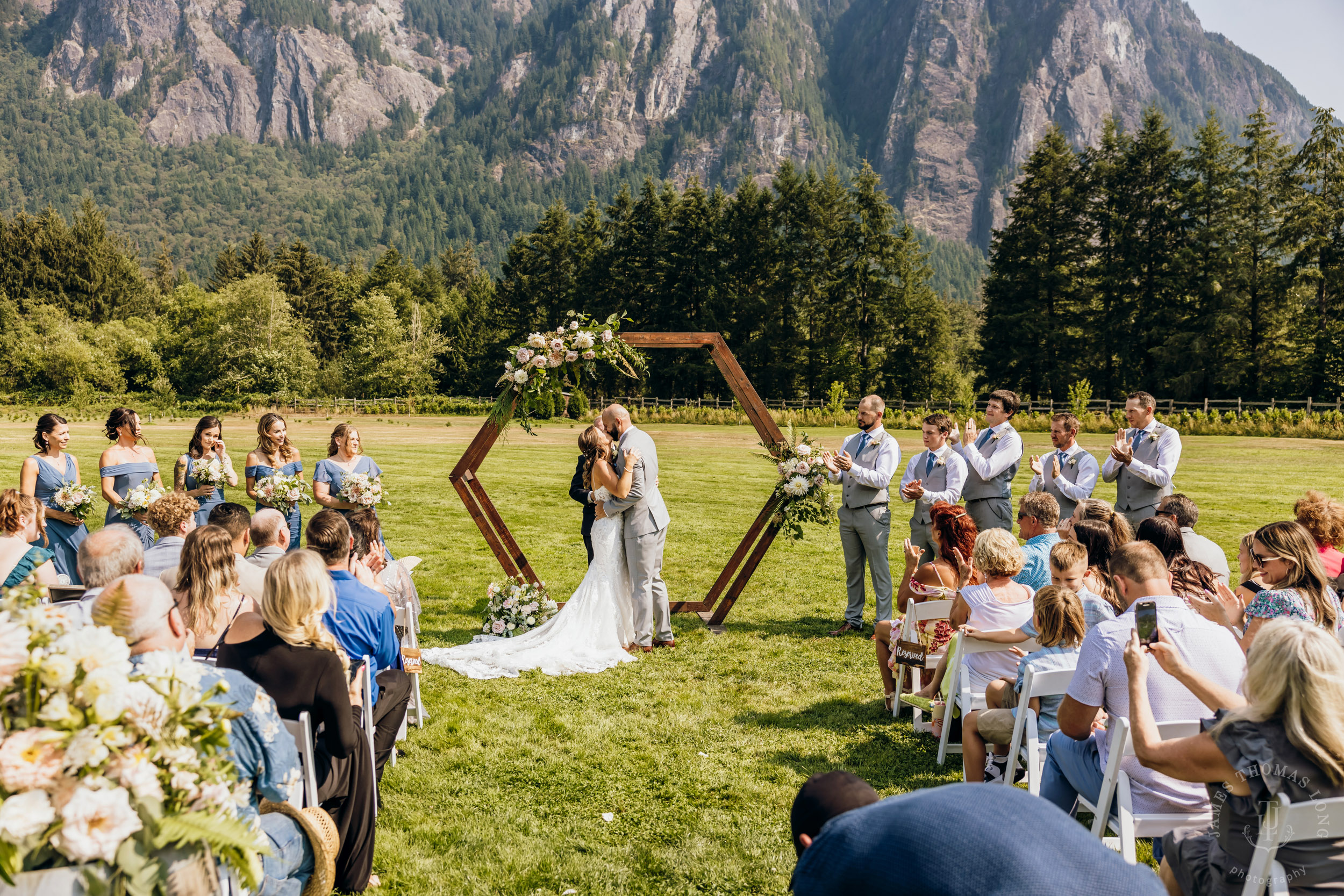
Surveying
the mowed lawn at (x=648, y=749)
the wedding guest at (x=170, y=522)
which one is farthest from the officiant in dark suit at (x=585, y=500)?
the wedding guest at (x=170, y=522)

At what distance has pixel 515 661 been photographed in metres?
7.84

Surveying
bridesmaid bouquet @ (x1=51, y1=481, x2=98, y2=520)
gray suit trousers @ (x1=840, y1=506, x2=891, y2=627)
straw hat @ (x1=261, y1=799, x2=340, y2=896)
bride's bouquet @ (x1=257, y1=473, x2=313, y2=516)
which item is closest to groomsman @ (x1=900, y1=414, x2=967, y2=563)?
gray suit trousers @ (x1=840, y1=506, x2=891, y2=627)

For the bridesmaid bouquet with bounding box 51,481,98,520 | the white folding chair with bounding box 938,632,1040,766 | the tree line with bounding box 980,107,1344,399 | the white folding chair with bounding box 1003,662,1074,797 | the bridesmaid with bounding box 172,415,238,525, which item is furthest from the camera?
the tree line with bounding box 980,107,1344,399

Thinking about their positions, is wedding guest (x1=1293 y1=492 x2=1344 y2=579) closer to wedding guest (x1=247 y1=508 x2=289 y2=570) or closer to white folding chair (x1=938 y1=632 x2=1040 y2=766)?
white folding chair (x1=938 y1=632 x2=1040 y2=766)

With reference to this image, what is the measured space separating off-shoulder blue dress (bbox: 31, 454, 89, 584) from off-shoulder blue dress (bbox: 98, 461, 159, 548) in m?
0.28

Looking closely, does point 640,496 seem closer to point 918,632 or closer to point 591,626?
point 591,626

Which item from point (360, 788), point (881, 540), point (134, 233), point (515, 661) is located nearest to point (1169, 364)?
point (881, 540)

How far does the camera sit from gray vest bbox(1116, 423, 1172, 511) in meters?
8.80

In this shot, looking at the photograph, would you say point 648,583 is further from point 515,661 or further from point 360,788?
point 360,788

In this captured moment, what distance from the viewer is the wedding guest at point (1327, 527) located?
231 inches

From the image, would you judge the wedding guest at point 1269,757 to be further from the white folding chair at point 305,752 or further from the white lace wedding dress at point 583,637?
the white lace wedding dress at point 583,637

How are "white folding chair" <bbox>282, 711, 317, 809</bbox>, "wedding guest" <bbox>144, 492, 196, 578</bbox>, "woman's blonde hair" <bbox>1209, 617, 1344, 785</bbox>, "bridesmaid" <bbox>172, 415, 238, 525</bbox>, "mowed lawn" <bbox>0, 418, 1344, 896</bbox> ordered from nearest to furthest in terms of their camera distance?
"woman's blonde hair" <bbox>1209, 617, 1344, 785</bbox>
"white folding chair" <bbox>282, 711, 317, 809</bbox>
"mowed lawn" <bbox>0, 418, 1344, 896</bbox>
"wedding guest" <bbox>144, 492, 196, 578</bbox>
"bridesmaid" <bbox>172, 415, 238, 525</bbox>

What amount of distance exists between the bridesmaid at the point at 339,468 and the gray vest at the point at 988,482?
587 centimetres

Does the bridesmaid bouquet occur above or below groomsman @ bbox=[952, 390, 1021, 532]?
below
